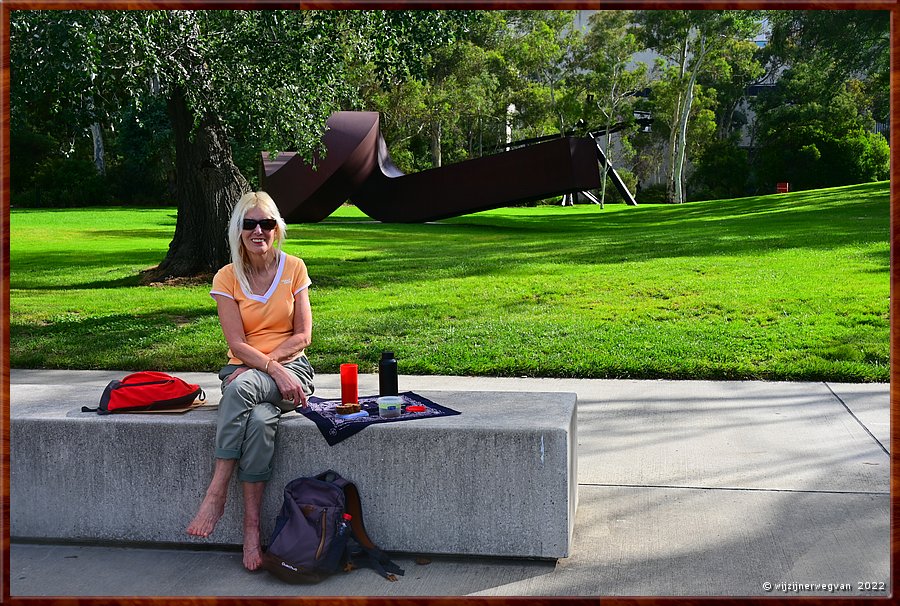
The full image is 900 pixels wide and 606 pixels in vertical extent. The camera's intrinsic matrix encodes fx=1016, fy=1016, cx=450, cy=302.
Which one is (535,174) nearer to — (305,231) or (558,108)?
(305,231)

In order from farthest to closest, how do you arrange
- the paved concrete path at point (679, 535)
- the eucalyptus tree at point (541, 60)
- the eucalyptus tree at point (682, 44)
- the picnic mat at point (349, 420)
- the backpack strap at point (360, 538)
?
the eucalyptus tree at point (541, 60)
the eucalyptus tree at point (682, 44)
the picnic mat at point (349, 420)
the backpack strap at point (360, 538)
the paved concrete path at point (679, 535)

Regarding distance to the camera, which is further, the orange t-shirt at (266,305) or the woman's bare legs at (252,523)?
the orange t-shirt at (266,305)

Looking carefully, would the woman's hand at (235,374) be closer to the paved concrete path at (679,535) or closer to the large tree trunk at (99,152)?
the paved concrete path at (679,535)

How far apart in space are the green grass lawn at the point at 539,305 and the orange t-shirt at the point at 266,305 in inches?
152

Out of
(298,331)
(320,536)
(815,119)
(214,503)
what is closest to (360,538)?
(320,536)

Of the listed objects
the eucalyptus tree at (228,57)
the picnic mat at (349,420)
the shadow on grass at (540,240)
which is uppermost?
the eucalyptus tree at (228,57)

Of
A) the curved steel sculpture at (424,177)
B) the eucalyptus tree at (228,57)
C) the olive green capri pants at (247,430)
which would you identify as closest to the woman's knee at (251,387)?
the olive green capri pants at (247,430)

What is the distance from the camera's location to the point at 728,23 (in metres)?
41.7

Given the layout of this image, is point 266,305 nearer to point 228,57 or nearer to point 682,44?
point 228,57

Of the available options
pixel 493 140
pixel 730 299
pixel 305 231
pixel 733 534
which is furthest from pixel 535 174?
pixel 493 140

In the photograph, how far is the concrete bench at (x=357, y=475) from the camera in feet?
14.2

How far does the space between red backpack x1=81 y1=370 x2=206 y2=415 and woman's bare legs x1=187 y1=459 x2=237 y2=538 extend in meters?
0.50

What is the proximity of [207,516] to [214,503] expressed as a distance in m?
0.06

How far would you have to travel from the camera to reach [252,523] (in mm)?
4305
